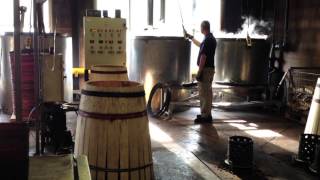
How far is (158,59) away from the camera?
25.2 feet

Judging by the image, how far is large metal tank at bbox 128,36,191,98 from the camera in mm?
7629

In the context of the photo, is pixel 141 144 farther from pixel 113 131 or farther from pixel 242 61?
pixel 242 61

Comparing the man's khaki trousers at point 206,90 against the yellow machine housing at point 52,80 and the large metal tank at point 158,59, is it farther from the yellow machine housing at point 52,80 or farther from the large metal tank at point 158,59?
the yellow machine housing at point 52,80

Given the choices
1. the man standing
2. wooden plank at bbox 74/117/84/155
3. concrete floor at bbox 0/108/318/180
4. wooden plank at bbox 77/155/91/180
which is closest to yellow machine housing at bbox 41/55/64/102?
concrete floor at bbox 0/108/318/180

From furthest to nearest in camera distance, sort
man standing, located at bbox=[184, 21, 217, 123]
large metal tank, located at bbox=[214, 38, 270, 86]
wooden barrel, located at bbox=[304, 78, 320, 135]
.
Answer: large metal tank, located at bbox=[214, 38, 270, 86]
man standing, located at bbox=[184, 21, 217, 123]
wooden barrel, located at bbox=[304, 78, 320, 135]

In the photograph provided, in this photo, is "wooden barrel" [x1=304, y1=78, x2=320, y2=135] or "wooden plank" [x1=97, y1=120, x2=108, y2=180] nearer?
"wooden plank" [x1=97, y1=120, x2=108, y2=180]

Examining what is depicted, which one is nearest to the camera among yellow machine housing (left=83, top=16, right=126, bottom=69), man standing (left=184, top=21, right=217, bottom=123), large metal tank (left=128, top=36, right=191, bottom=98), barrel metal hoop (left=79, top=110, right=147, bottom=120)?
barrel metal hoop (left=79, top=110, right=147, bottom=120)

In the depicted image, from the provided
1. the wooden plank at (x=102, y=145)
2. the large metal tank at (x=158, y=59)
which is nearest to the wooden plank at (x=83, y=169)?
the wooden plank at (x=102, y=145)

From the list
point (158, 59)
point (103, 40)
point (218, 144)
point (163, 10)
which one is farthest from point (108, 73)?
point (163, 10)

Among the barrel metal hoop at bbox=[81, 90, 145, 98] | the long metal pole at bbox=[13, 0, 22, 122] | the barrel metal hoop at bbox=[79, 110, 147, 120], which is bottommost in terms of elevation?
the barrel metal hoop at bbox=[79, 110, 147, 120]

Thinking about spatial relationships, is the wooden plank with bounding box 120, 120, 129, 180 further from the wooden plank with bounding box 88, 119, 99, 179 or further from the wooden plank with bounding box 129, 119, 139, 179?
the wooden plank with bounding box 88, 119, 99, 179

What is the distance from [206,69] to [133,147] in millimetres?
4314

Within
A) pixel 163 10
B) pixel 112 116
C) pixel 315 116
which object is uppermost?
pixel 163 10

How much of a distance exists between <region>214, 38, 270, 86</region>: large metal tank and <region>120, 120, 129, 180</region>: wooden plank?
591 centimetres
